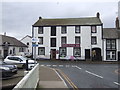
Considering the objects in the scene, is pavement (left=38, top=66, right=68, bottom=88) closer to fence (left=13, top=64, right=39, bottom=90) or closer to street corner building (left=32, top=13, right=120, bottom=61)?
fence (left=13, top=64, right=39, bottom=90)

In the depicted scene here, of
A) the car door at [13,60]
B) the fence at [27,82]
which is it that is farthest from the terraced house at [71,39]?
the fence at [27,82]

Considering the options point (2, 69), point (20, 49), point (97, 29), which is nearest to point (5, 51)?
point (20, 49)

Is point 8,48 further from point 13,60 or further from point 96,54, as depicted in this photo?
point 13,60

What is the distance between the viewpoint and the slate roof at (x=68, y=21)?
43188mm

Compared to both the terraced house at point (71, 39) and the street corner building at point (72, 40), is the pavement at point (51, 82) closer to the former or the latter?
the street corner building at point (72, 40)

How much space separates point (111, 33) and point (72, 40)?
901 cm

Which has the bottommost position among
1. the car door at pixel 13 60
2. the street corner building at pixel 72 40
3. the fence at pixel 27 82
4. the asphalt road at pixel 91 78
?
the asphalt road at pixel 91 78

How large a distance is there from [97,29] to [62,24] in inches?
314

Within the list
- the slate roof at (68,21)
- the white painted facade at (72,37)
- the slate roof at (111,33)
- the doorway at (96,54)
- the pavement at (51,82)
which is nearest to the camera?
the pavement at (51,82)

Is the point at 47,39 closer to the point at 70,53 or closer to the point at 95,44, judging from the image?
the point at 70,53

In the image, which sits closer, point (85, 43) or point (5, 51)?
point (85, 43)

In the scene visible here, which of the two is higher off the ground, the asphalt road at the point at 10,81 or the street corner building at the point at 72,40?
the street corner building at the point at 72,40

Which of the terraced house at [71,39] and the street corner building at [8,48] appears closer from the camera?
the terraced house at [71,39]

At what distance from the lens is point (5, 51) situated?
4766 centimetres
